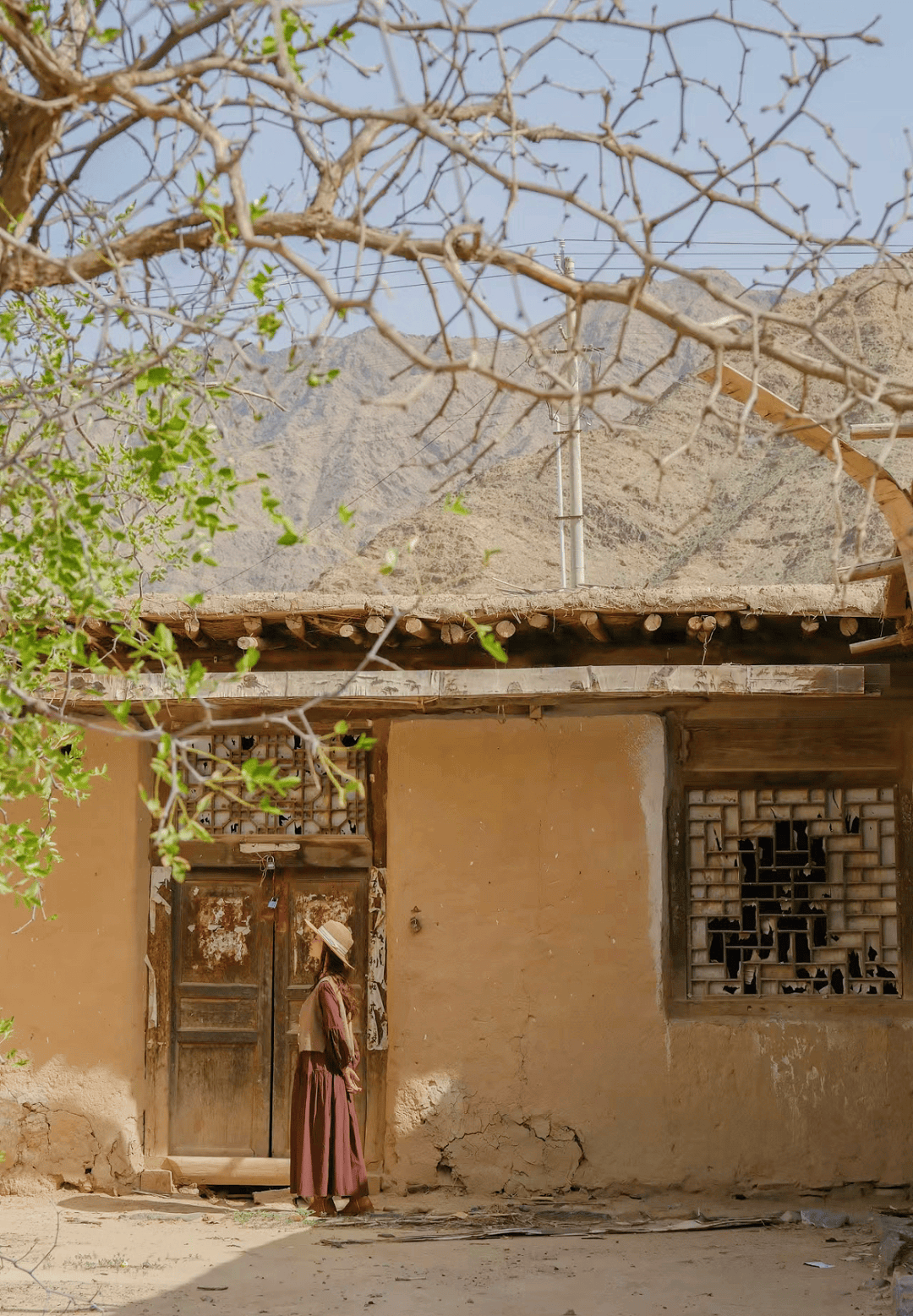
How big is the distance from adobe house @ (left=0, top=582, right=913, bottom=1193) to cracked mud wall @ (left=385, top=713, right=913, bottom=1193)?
0.01 meters

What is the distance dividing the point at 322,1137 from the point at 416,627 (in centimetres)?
255

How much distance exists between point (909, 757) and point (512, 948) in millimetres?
2236

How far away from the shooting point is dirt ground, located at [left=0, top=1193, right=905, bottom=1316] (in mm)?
5426

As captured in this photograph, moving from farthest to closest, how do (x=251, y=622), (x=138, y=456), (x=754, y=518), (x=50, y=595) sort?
(x=754, y=518) < (x=251, y=622) < (x=50, y=595) < (x=138, y=456)

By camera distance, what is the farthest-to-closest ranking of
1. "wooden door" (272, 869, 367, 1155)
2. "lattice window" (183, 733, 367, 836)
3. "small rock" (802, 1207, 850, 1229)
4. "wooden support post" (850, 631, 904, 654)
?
"lattice window" (183, 733, 367, 836) → "wooden door" (272, 869, 367, 1155) → "small rock" (802, 1207, 850, 1229) → "wooden support post" (850, 631, 904, 654)

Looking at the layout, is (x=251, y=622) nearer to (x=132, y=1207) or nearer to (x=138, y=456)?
(x=132, y=1207)

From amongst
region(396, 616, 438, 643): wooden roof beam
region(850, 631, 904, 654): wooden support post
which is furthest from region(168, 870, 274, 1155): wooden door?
region(850, 631, 904, 654): wooden support post

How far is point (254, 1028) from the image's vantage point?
302 inches

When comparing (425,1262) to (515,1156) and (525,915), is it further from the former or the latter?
(525,915)

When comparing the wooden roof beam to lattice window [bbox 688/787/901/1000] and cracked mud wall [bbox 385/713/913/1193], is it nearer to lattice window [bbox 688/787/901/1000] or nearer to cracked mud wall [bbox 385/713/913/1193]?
cracked mud wall [bbox 385/713/913/1193]

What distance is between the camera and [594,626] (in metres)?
6.79

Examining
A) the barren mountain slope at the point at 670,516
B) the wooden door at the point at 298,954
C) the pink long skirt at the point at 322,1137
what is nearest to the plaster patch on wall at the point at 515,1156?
the pink long skirt at the point at 322,1137

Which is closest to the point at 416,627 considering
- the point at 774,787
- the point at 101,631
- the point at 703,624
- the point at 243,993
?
the point at 703,624

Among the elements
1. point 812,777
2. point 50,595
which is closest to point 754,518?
point 812,777
